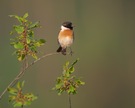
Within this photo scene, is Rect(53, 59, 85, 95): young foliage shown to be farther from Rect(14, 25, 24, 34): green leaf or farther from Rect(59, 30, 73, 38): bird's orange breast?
Rect(59, 30, 73, 38): bird's orange breast

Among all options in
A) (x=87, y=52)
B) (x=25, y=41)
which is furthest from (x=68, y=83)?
(x=87, y=52)

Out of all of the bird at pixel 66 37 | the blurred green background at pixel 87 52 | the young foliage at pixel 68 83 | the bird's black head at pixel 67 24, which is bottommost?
the blurred green background at pixel 87 52

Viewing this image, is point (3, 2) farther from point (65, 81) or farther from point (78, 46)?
point (65, 81)

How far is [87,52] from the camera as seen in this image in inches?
373

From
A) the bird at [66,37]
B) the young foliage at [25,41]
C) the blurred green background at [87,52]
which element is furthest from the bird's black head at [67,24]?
the blurred green background at [87,52]

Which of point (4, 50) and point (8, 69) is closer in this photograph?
point (8, 69)

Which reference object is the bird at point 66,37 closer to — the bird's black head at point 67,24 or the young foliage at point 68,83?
the bird's black head at point 67,24

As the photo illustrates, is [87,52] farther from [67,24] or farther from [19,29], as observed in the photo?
[19,29]

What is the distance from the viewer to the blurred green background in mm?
7133

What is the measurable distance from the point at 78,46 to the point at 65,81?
7.23 metres

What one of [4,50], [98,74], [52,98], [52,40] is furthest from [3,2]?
[52,98]

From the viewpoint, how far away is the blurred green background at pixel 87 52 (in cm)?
713

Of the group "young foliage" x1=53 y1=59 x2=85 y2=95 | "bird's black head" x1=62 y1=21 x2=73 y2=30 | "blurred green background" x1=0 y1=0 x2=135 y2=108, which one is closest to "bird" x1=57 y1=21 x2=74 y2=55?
"bird's black head" x1=62 y1=21 x2=73 y2=30

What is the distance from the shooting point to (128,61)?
9164 mm
